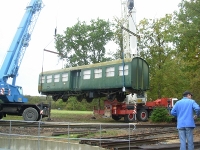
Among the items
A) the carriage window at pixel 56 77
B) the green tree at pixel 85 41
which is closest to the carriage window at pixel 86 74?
the carriage window at pixel 56 77

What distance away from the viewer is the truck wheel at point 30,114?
1717cm

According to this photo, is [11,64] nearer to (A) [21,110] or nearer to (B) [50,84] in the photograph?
(A) [21,110]

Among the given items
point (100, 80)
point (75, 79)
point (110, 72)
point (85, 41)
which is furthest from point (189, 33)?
point (85, 41)

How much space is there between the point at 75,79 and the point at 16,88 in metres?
5.32

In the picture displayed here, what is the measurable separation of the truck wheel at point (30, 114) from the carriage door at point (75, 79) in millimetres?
5035

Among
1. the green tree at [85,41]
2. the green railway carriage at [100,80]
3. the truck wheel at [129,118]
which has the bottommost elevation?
the truck wheel at [129,118]

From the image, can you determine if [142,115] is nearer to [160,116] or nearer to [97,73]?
[160,116]

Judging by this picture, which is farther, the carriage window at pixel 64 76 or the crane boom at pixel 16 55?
the carriage window at pixel 64 76

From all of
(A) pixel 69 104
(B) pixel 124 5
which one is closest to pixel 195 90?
(B) pixel 124 5

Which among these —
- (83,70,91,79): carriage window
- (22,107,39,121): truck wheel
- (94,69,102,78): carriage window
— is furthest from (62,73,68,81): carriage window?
(22,107,39,121): truck wheel

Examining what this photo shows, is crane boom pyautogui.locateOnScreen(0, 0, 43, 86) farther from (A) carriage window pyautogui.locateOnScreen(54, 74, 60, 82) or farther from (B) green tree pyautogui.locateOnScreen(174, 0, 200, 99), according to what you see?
(B) green tree pyautogui.locateOnScreen(174, 0, 200, 99)

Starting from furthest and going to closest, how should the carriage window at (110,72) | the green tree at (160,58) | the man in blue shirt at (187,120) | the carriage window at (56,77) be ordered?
the green tree at (160,58) → the carriage window at (56,77) → the carriage window at (110,72) → the man in blue shirt at (187,120)

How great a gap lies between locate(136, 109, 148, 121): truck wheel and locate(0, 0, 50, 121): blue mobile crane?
6788 millimetres

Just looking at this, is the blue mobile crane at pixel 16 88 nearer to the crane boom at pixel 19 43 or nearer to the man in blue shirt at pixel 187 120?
the crane boom at pixel 19 43
